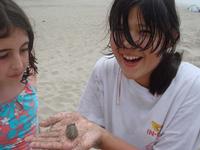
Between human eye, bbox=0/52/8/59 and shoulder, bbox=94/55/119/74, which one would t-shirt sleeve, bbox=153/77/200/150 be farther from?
human eye, bbox=0/52/8/59

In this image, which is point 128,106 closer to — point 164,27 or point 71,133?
point 71,133

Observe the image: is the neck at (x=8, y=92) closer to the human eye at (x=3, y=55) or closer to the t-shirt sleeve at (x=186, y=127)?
the human eye at (x=3, y=55)

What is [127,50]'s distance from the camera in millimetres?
1718

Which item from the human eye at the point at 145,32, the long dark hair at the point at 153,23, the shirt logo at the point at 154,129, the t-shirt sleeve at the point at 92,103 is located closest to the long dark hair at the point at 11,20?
the t-shirt sleeve at the point at 92,103

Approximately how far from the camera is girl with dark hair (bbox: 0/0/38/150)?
1.93 m

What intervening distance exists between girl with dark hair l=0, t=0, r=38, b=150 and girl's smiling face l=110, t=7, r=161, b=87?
0.55 m

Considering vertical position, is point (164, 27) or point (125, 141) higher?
point (164, 27)

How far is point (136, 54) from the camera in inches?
67.3

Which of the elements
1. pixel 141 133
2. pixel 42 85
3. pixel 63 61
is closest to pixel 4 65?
pixel 141 133

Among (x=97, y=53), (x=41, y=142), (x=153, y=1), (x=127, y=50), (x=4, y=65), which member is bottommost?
(x=97, y=53)

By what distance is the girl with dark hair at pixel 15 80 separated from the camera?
1930 mm

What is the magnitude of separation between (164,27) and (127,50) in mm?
199

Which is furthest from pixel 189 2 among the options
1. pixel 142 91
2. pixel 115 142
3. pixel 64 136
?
pixel 64 136

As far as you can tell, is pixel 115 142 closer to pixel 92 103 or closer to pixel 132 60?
pixel 92 103
